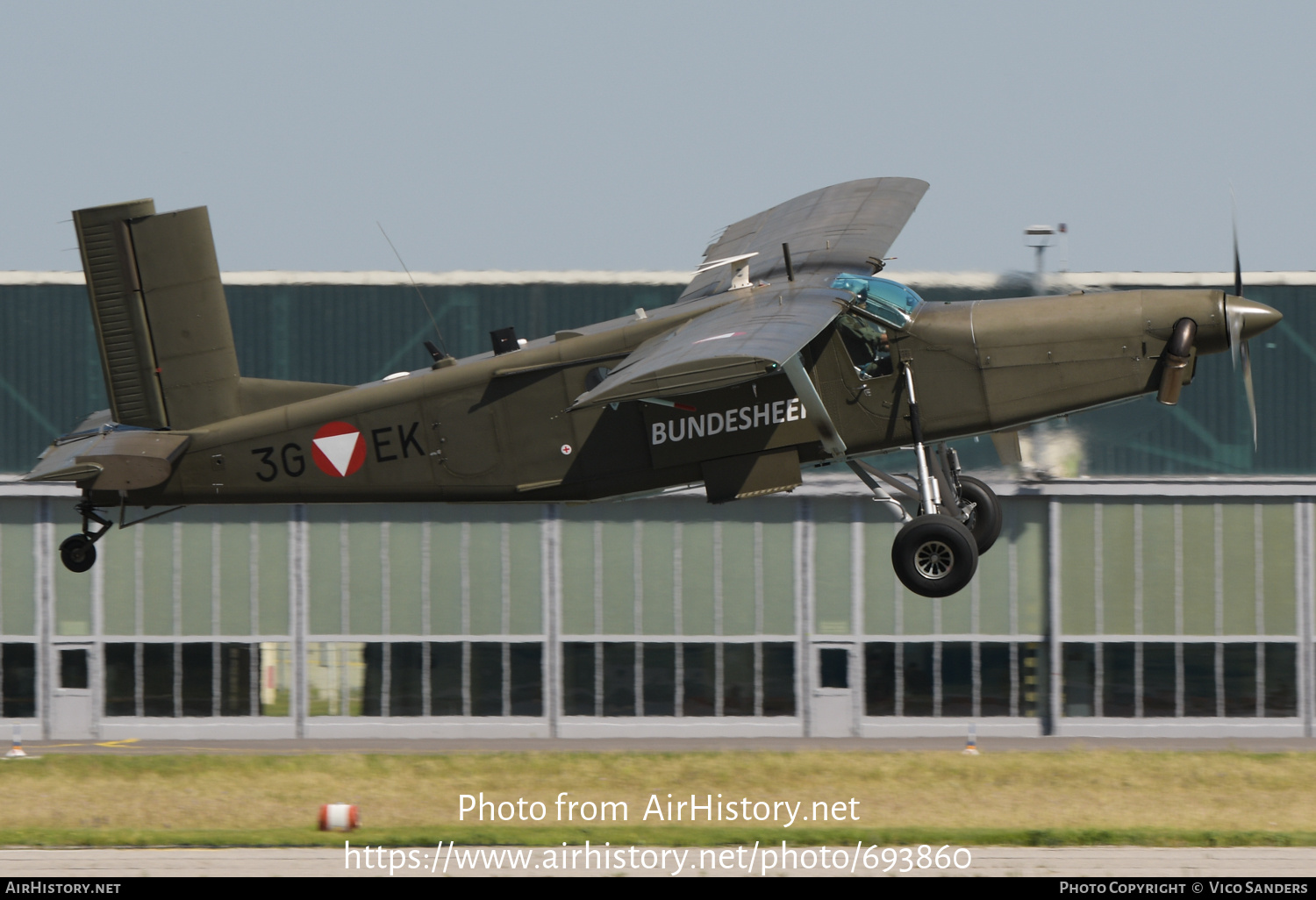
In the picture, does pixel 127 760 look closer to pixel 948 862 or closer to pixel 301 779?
pixel 301 779

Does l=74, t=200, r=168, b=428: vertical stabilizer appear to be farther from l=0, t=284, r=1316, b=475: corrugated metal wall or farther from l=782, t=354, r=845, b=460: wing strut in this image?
l=0, t=284, r=1316, b=475: corrugated metal wall

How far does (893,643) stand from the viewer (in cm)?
3822

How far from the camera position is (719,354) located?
14000 millimetres

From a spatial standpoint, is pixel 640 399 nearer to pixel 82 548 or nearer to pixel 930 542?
pixel 930 542

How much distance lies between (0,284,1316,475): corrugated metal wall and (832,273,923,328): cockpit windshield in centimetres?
2462

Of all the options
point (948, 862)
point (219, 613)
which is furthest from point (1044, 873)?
point (219, 613)

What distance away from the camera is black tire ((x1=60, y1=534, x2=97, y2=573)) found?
1791 centimetres

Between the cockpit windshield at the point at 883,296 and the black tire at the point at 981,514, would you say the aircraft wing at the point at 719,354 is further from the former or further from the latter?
the black tire at the point at 981,514

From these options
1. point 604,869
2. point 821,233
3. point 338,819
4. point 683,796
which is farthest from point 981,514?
point 683,796

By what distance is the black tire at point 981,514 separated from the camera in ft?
58.9

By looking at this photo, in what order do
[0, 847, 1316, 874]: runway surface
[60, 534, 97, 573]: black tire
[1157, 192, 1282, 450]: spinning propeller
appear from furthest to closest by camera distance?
1. [0, 847, 1316, 874]: runway surface
2. [60, 534, 97, 573]: black tire
3. [1157, 192, 1282, 450]: spinning propeller

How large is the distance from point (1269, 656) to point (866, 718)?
30.9ft

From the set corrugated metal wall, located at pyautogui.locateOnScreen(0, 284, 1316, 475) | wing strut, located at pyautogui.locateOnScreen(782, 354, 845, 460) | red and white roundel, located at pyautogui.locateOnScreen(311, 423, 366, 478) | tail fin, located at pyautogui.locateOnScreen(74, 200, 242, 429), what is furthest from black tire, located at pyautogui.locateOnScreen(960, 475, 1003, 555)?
corrugated metal wall, located at pyautogui.locateOnScreen(0, 284, 1316, 475)

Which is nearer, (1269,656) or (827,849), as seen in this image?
(827,849)
